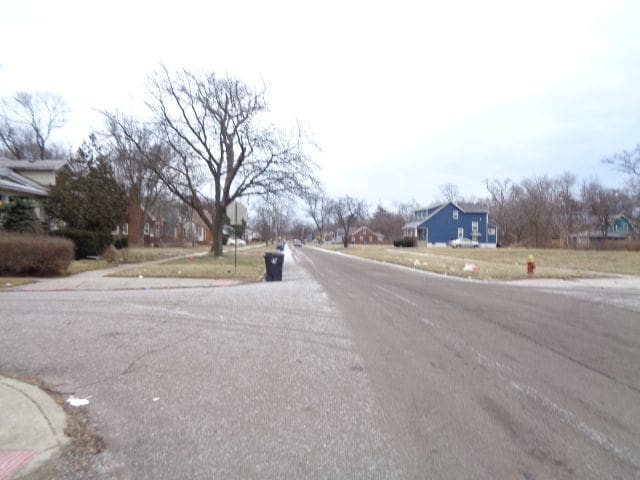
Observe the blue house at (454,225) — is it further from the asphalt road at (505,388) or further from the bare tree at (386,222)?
the asphalt road at (505,388)

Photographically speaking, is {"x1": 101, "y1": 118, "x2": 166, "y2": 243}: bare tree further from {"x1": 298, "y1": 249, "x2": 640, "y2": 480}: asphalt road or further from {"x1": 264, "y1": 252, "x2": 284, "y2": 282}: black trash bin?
{"x1": 298, "y1": 249, "x2": 640, "y2": 480}: asphalt road

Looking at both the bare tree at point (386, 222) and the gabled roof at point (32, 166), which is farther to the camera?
the bare tree at point (386, 222)

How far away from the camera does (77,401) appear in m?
5.02

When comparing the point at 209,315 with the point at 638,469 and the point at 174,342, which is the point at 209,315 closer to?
the point at 174,342

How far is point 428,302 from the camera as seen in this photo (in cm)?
1241

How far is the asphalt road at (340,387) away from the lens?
3.73 metres

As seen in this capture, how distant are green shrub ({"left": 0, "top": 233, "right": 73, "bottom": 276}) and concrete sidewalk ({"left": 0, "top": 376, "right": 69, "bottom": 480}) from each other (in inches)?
512

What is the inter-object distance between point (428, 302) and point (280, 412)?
829 cm

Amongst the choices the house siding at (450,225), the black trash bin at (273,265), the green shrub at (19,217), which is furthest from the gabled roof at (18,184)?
the house siding at (450,225)

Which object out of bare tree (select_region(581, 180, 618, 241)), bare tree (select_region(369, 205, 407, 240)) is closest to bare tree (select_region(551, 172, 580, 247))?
bare tree (select_region(581, 180, 618, 241))

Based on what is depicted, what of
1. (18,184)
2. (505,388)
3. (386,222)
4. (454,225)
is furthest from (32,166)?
(386,222)

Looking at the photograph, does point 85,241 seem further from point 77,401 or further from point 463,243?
point 463,243

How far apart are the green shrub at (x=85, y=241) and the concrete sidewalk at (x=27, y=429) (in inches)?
867

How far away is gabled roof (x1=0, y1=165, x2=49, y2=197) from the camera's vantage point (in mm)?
27147
